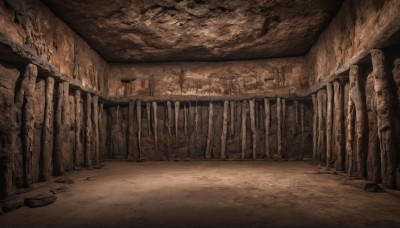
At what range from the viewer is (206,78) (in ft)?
31.9

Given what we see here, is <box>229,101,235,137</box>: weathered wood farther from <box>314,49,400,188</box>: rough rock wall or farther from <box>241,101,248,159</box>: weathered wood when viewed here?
<box>314,49,400,188</box>: rough rock wall

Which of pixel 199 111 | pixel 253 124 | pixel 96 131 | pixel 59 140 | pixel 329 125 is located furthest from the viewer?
pixel 199 111

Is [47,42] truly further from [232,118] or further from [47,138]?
[232,118]

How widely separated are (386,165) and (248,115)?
542cm

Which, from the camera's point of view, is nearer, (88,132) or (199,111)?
(88,132)

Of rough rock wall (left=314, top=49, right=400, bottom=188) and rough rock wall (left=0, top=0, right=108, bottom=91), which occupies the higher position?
rough rock wall (left=0, top=0, right=108, bottom=91)

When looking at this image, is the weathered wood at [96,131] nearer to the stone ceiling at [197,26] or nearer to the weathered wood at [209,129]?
the stone ceiling at [197,26]

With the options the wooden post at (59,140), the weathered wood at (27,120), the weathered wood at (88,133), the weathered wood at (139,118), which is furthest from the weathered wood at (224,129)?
the weathered wood at (27,120)

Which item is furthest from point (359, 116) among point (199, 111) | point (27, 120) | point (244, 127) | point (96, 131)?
point (96, 131)

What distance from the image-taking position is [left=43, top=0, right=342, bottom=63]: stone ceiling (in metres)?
5.73

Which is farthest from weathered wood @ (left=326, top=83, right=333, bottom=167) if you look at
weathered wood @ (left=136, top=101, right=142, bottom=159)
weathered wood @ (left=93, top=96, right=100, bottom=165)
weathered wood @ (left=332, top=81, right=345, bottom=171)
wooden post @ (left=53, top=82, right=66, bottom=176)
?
weathered wood @ (left=93, top=96, right=100, bottom=165)

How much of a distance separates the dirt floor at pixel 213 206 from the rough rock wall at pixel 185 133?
13.9ft

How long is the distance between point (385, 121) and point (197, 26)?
4.70 meters

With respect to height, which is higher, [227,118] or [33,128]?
[227,118]
